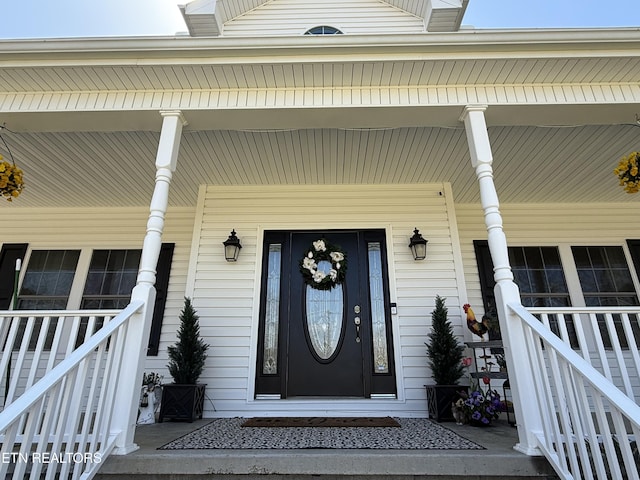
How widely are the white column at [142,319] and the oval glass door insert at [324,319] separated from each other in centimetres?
192

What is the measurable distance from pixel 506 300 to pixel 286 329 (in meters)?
2.35

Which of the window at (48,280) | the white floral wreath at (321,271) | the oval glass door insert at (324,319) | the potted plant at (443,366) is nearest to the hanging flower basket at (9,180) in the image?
the window at (48,280)

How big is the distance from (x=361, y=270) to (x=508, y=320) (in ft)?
6.62

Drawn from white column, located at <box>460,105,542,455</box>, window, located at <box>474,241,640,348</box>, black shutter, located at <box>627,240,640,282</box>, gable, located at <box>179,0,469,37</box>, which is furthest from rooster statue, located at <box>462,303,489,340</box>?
gable, located at <box>179,0,469,37</box>

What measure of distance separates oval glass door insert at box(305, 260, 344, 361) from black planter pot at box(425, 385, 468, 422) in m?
1.11

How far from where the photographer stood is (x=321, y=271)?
4.13 m

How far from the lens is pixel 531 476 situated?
1.89 metres

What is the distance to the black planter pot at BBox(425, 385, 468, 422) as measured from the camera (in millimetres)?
3248

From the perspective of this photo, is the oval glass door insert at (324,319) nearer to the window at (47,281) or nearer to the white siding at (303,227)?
the white siding at (303,227)

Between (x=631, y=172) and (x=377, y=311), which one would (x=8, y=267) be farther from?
(x=631, y=172)

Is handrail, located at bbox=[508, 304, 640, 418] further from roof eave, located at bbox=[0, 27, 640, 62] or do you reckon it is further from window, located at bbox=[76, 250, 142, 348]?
window, located at bbox=[76, 250, 142, 348]

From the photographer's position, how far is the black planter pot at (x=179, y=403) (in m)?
3.27

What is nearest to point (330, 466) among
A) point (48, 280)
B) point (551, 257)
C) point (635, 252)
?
point (551, 257)

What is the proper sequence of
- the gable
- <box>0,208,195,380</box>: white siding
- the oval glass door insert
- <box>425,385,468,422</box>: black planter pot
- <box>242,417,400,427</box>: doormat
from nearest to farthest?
<box>242,417,400,427</box>: doormat → <box>425,385,468,422</box>: black planter pot → the oval glass door insert → the gable → <box>0,208,195,380</box>: white siding
